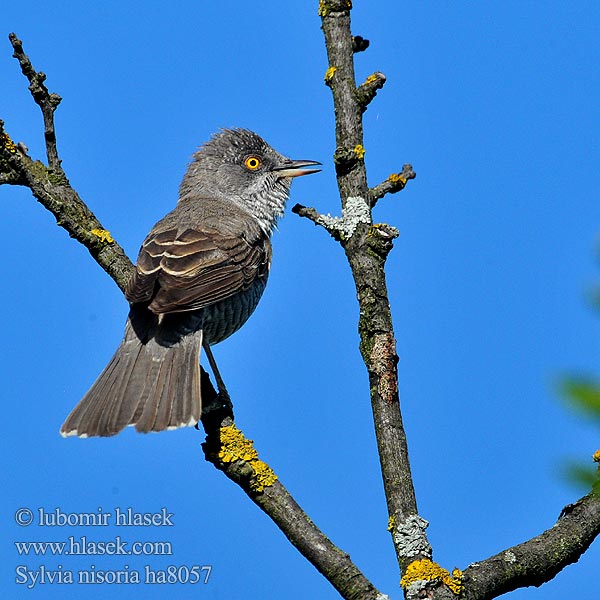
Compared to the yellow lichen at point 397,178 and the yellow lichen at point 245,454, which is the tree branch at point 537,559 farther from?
the yellow lichen at point 397,178

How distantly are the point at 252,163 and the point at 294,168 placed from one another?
38 cm

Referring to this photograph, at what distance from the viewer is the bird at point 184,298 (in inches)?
168

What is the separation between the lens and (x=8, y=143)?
443 cm

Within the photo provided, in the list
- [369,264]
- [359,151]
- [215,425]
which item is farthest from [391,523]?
[359,151]

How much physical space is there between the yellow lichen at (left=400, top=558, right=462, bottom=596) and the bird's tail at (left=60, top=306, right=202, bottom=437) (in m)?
1.57

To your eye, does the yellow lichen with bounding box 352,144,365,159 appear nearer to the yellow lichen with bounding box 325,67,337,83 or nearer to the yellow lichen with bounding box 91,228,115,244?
the yellow lichen with bounding box 325,67,337,83

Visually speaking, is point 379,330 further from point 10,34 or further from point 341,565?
point 10,34

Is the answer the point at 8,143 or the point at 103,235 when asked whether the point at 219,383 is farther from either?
the point at 8,143

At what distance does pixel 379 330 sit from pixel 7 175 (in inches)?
96.1

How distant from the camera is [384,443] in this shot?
306cm

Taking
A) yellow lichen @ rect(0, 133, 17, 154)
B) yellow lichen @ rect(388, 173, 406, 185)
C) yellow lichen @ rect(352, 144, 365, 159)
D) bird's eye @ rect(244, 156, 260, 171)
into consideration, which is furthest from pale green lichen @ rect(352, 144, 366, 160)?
bird's eye @ rect(244, 156, 260, 171)

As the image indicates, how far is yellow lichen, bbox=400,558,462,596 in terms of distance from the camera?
9.20 feet

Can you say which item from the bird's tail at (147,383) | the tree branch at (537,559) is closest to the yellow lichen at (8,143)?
the bird's tail at (147,383)

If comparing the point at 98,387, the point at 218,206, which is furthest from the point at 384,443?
the point at 218,206
